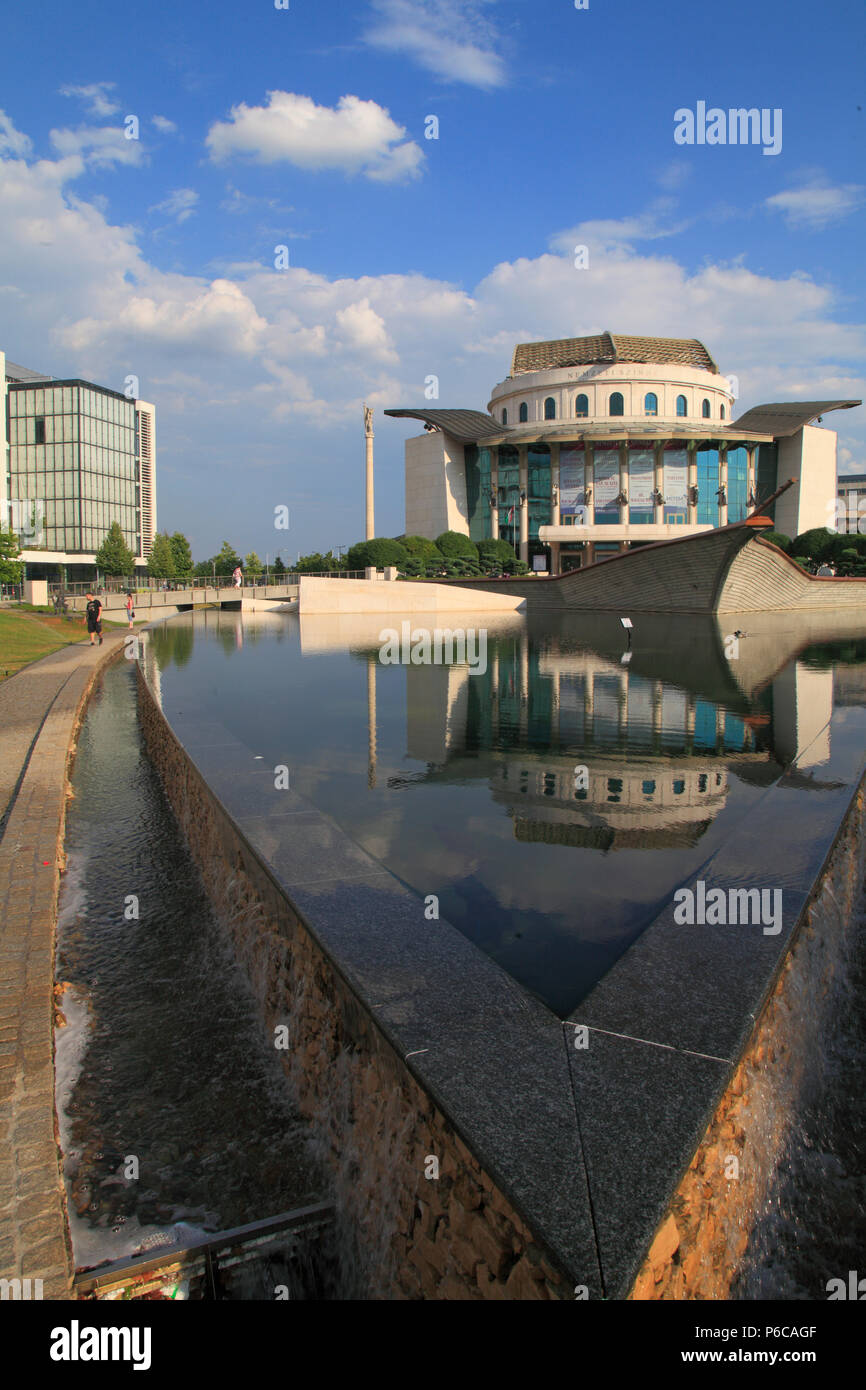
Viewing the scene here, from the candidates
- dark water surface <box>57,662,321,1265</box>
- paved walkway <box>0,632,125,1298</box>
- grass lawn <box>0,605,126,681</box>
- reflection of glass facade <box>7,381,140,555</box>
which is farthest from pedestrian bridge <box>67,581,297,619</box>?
reflection of glass facade <box>7,381,140,555</box>

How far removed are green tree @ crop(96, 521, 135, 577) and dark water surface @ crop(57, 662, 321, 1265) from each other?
70.1 meters

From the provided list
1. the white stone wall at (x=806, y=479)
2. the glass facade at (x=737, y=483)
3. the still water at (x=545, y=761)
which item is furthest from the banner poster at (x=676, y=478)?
the still water at (x=545, y=761)

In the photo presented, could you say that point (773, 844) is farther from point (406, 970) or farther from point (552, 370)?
point (552, 370)

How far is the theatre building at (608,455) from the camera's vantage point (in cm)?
5731

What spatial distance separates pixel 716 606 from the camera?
3072 centimetres

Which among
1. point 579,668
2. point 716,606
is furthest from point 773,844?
point 716,606

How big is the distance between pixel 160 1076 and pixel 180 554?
85098 millimetres

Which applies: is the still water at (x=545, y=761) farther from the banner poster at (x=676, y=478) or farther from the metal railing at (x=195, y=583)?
the banner poster at (x=676, y=478)

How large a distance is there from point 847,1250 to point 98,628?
2264cm

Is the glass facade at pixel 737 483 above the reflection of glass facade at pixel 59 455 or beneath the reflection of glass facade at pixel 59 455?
beneath

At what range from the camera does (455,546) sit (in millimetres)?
51562

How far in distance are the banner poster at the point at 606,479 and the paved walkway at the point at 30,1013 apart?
2135 inches

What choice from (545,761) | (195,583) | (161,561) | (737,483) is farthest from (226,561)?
(545,761)
